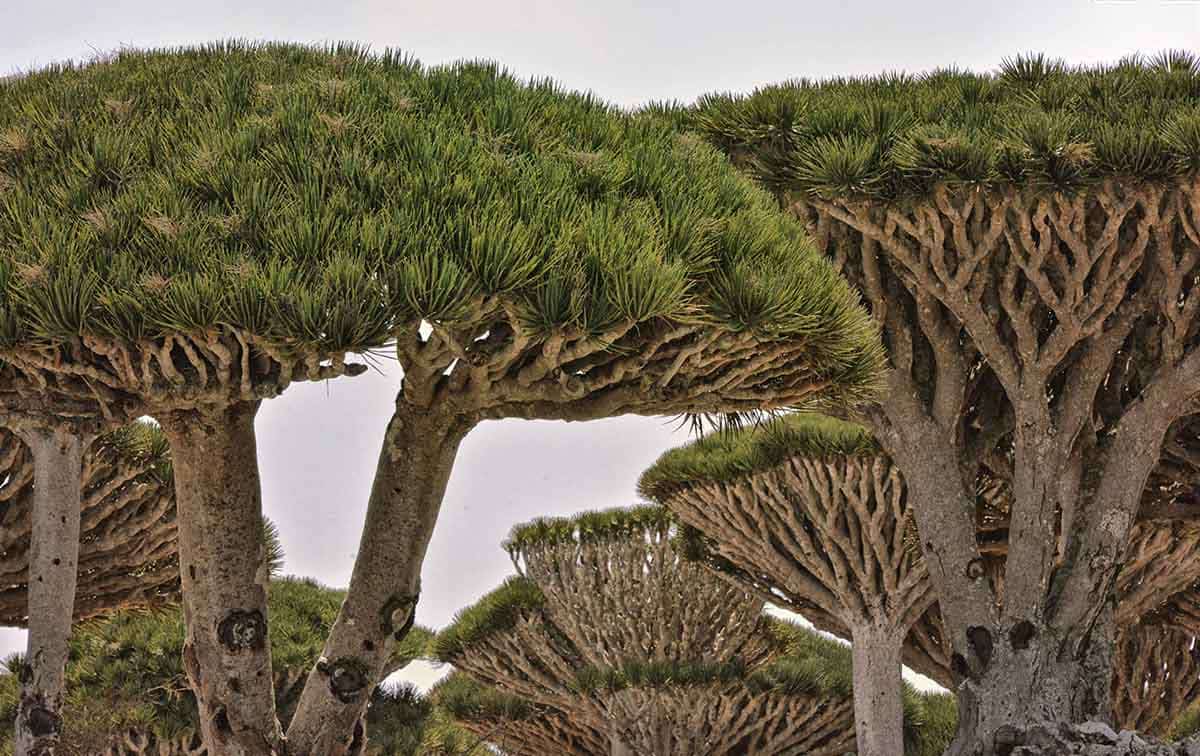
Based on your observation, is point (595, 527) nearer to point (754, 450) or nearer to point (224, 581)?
point (754, 450)

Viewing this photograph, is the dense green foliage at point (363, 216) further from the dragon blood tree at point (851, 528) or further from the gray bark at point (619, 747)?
the gray bark at point (619, 747)

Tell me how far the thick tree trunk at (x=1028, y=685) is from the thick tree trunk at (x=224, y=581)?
410 cm

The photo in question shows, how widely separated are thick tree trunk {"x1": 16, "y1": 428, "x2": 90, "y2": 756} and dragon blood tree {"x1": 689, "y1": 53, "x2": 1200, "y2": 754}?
4.52m

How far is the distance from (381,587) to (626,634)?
8808 mm

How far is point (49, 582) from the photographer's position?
8758 mm

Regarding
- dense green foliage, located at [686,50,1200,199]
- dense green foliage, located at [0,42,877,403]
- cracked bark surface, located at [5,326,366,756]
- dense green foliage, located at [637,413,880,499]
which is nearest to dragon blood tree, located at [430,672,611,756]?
dense green foliage, located at [637,413,880,499]

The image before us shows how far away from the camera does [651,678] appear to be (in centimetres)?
1260

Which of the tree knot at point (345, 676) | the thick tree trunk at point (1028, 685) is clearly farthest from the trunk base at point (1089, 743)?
the tree knot at point (345, 676)

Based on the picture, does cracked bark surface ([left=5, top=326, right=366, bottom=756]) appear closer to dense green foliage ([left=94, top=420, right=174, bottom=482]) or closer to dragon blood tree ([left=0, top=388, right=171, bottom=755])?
dragon blood tree ([left=0, top=388, right=171, bottom=755])

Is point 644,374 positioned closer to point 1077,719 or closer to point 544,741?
point 1077,719

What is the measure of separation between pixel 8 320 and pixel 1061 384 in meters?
6.39

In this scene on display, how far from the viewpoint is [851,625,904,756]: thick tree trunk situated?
10.4 m

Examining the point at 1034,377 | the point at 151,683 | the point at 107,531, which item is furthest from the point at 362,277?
the point at 151,683

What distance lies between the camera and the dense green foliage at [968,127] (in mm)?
7707
